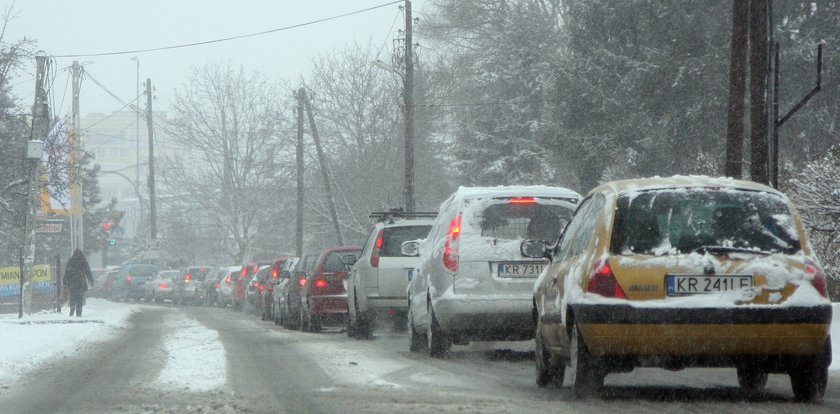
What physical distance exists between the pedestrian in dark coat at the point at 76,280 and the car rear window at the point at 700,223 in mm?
22223

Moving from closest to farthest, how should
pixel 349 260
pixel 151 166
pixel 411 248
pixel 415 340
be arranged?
pixel 415 340 < pixel 411 248 < pixel 349 260 < pixel 151 166

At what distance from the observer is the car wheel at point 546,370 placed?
10.1m

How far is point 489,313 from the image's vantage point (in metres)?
12.7

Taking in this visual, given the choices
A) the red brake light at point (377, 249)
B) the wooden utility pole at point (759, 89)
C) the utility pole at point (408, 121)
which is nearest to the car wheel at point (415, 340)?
the red brake light at point (377, 249)

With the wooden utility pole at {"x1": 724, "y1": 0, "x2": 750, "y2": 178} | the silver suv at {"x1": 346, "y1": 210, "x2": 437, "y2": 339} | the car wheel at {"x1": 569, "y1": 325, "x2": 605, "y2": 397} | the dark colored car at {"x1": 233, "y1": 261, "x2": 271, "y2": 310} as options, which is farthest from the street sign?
the car wheel at {"x1": 569, "y1": 325, "x2": 605, "y2": 397}

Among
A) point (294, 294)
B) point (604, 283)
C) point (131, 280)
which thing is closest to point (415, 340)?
point (604, 283)

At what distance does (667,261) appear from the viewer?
27.9 feet

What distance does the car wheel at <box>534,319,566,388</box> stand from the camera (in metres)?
10.1

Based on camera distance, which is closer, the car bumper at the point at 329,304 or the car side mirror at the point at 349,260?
the car side mirror at the point at 349,260

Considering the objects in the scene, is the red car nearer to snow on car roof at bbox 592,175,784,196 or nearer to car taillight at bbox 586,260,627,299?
snow on car roof at bbox 592,175,784,196

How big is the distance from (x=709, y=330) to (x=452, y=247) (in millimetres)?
4822

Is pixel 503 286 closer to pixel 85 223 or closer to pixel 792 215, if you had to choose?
pixel 792 215

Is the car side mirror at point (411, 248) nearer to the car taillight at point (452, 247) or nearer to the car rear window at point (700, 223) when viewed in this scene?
the car taillight at point (452, 247)

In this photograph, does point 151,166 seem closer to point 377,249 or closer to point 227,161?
point 227,161
